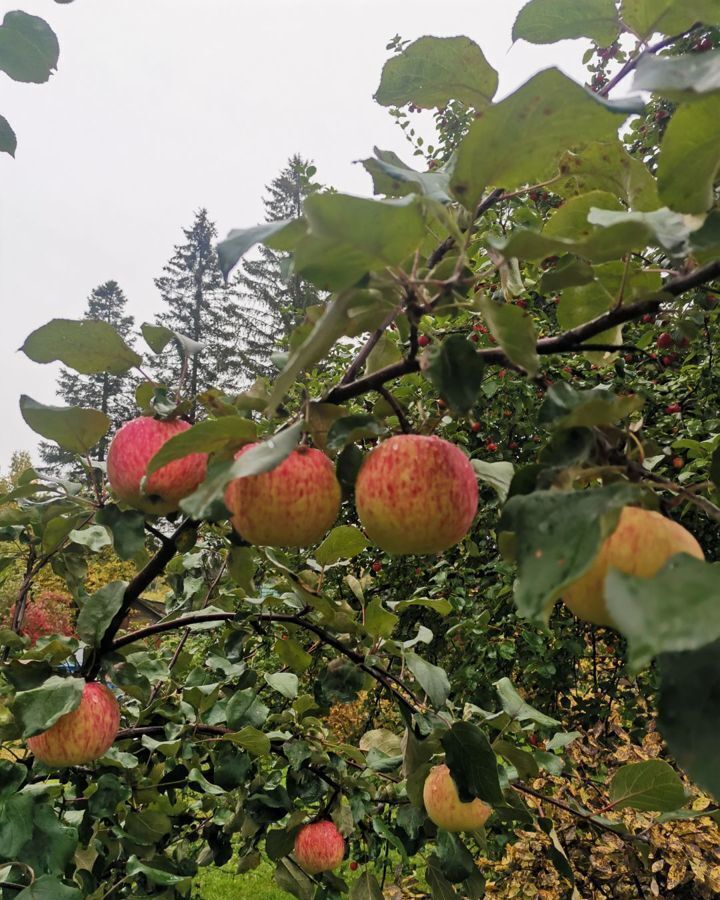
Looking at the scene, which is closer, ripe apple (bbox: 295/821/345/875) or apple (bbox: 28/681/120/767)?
apple (bbox: 28/681/120/767)

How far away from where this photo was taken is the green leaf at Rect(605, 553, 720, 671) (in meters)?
0.31

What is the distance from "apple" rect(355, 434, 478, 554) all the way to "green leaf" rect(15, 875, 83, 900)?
2.27 feet

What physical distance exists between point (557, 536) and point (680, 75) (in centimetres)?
29

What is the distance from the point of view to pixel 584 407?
1.56 ft

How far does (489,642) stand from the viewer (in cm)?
250

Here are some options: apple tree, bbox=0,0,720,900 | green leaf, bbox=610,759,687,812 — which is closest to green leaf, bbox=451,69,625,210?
apple tree, bbox=0,0,720,900

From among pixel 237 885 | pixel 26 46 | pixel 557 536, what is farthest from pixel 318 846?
pixel 237 885

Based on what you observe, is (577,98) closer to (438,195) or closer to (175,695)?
(438,195)

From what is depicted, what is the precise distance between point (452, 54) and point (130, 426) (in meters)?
0.59

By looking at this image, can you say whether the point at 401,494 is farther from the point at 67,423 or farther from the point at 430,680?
the point at 430,680

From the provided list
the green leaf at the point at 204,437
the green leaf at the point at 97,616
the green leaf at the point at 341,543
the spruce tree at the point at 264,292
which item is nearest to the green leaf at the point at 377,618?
the green leaf at the point at 341,543

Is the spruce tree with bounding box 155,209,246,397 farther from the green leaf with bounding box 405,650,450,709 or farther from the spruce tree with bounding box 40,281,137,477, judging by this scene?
the green leaf with bounding box 405,650,450,709

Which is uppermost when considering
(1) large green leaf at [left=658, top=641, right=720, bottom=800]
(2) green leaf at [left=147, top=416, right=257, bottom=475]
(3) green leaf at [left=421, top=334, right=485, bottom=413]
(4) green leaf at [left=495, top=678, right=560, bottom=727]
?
(2) green leaf at [left=147, top=416, right=257, bottom=475]

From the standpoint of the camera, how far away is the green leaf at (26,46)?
0.97 m
